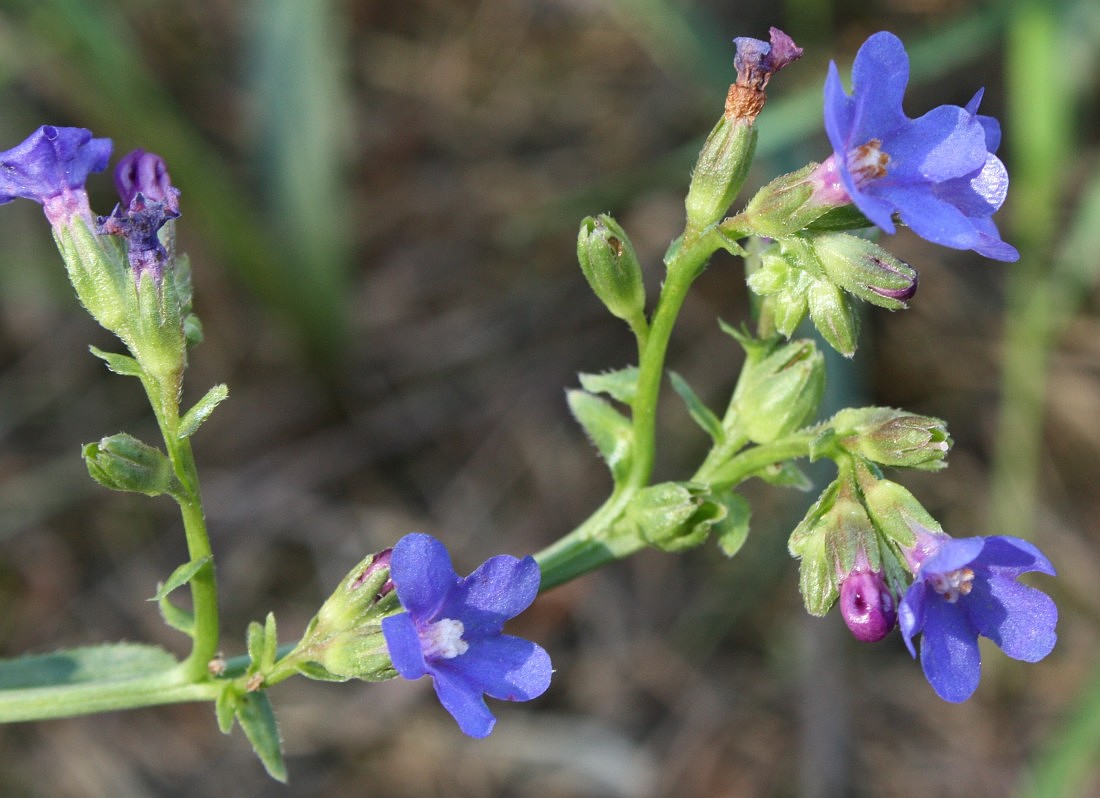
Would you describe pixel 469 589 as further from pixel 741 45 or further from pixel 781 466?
pixel 741 45

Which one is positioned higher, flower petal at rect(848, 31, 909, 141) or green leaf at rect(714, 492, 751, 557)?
flower petal at rect(848, 31, 909, 141)

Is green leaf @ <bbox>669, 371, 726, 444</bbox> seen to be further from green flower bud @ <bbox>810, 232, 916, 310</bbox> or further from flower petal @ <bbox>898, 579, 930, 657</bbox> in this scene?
flower petal @ <bbox>898, 579, 930, 657</bbox>

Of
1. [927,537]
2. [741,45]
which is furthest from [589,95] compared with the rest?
[927,537]

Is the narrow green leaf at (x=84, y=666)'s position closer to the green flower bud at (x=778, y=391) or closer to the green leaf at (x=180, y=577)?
the green leaf at (x=180, y=577)

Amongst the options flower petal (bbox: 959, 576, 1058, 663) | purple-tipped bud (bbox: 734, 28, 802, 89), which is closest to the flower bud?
flower petal (bbox: 959, 576, 1058, 663)

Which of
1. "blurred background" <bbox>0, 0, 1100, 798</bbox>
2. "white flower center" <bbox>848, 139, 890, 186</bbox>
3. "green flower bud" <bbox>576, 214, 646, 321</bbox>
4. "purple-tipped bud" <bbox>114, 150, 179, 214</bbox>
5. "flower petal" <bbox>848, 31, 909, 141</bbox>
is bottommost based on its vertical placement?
"blurred background" <bbox>0, 0, 1100, 798</bbox>

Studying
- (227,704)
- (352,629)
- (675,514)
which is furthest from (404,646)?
(675,514)

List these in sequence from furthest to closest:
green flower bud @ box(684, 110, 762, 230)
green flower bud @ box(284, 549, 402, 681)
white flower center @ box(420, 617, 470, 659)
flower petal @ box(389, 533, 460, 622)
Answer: green flower bud @ box(684, 110, 762, 230) → green flower bud @ box(284, 549, 402, 681) → white flower center @ box(420, 617, 470, 659) → flower petal @ box(389, 533, 460, 622)
